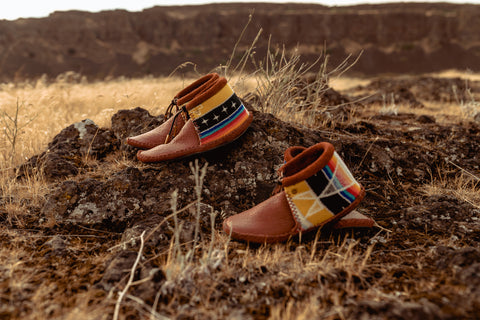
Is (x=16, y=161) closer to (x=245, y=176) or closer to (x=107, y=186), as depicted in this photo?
(x=107, y=186)

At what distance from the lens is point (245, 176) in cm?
208

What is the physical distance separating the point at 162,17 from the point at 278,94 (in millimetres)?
33664

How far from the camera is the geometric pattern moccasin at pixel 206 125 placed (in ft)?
6.26

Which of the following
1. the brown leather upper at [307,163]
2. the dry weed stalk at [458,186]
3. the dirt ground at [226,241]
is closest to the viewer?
the dirt ground at [226,241]

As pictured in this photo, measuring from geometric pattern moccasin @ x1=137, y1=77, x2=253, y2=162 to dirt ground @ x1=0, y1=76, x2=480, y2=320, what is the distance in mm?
143

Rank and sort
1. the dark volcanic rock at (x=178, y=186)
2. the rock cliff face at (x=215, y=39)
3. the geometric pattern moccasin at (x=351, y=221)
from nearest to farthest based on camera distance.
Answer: the geometric pattern moccasin at (x=351, y=221)
the dark volcanic rock at (x=178, y=186)
the rock cliff face at (x=215, y=39)

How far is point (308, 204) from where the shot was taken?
1592 millimetres

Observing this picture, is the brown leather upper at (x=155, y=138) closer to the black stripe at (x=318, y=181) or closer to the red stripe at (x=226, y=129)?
the red stripe at (x=226, y=129)

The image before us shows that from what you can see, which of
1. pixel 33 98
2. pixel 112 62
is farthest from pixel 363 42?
pixel 33 98

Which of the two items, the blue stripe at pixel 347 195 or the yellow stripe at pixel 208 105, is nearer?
the blue stripe at pixel 347 195

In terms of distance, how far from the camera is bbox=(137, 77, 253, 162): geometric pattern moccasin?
A: 6.26ft

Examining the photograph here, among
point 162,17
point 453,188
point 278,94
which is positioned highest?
point 162,17

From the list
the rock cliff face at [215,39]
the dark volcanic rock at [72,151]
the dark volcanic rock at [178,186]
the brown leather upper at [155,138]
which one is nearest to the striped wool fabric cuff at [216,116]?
the dark volcanic rock at [178,186]

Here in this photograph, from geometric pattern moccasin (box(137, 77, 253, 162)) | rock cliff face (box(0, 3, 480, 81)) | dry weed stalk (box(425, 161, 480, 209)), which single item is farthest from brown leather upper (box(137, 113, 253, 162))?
rock cliff face (box(0, 3, 480, 81))
